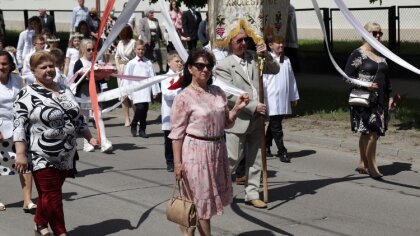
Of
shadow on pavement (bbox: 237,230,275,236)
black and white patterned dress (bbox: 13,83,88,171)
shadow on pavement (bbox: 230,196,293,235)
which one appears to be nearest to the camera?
black and white patterned dress (bbox: 13,83,88,171)

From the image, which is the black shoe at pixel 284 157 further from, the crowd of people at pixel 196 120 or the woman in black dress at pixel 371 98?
the woman in black dress at pixel 371 98

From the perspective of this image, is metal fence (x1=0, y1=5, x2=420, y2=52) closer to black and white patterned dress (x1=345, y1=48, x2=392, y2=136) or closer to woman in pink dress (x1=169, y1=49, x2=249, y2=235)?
black and white patterned dress (x1=345, y1=48, x2=392, y2=136)

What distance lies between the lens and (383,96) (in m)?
10.8

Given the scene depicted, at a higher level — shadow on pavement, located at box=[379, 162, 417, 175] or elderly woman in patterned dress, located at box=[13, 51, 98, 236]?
elderly woman in patterned dress, located at box=[13, 51, 98, 236]

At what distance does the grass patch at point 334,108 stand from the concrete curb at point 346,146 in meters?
1.24

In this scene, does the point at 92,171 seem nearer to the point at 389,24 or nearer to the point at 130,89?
the point at 130,89

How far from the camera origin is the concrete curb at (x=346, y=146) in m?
12.2

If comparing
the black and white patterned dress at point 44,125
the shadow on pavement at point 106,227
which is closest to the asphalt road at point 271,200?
the shadow on pavement at point 106,227

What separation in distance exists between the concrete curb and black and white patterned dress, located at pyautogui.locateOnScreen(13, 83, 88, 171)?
19.1 ft

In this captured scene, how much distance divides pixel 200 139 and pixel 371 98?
12.9ft

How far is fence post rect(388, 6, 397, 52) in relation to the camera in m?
20.8

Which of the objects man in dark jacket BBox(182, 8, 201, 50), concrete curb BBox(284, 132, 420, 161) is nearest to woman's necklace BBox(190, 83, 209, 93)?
concrete curb BBox(284, 132, 420, 161)

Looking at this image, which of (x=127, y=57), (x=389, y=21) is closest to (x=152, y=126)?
(x=127, y=57)

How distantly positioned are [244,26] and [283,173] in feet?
7.82
